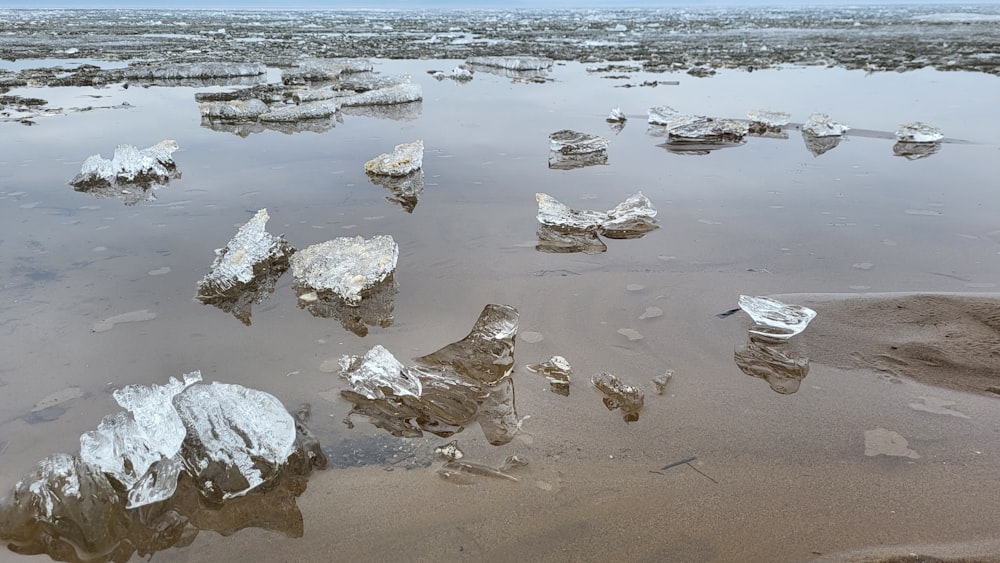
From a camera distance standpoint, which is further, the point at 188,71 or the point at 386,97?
the point at 188,71

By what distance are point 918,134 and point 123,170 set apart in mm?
8533

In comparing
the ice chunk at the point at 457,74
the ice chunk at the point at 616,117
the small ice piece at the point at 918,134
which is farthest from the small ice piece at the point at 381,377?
the ice chunk at the point at 457,74

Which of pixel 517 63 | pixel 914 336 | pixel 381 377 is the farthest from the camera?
pixel 517 63

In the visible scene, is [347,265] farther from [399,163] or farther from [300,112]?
[300,112]

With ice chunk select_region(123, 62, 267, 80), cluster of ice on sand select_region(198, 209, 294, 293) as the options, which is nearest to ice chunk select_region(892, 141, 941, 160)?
cluster of ice on sand select_region(198, 209, 294, 293)

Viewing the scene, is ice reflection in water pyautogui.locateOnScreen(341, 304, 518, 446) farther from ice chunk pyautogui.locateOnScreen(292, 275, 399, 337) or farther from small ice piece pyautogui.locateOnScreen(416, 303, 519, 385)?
ice chunk pyautogui.locateOnScreen(292, 275, 399, 337)

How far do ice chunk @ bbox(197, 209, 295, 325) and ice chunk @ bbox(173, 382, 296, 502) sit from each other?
0.97 meters

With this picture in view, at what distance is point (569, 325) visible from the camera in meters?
3.14

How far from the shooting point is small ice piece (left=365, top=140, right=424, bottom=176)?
18.7 feet

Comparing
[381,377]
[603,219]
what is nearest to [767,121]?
[603,219]

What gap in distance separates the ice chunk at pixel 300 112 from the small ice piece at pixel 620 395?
7.26 m

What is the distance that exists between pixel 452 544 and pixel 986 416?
2185 millimetres

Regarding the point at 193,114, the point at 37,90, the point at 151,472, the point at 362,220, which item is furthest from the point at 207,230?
the point at 37,90

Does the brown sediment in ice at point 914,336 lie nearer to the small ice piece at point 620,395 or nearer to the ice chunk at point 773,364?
the ice chunk at point 773,364
